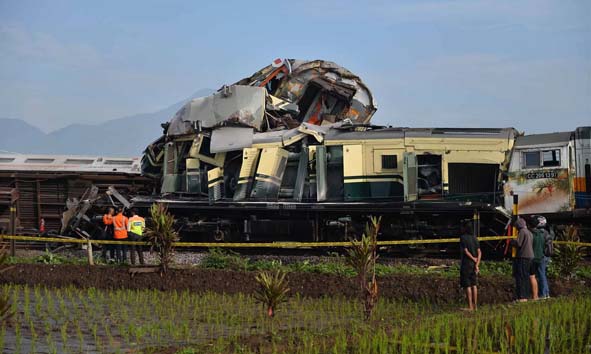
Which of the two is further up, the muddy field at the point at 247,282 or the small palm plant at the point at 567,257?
the small palm plant at the point at 567,257

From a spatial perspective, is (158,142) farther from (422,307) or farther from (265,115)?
(422,307)

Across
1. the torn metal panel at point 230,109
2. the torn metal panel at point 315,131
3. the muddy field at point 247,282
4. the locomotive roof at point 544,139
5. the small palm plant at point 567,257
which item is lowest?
the muddy field at point 247,282

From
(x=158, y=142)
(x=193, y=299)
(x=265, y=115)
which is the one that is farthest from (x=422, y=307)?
(x=158, y=142)

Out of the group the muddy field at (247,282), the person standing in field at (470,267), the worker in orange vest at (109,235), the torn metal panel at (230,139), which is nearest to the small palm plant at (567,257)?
the muddy field at (247,282)

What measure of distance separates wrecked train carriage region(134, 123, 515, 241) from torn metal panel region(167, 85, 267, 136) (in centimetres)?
37

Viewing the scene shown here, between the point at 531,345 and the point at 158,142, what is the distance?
67.3 ft

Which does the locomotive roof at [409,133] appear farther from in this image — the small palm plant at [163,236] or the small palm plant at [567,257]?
the small palm plant at [163,236]

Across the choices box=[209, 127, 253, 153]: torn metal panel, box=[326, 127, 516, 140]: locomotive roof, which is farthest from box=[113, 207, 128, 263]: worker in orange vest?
box=[326, 127, 516, 140]: locomotive roof

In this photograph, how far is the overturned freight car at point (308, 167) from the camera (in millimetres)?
23156

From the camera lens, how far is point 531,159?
22.5 m

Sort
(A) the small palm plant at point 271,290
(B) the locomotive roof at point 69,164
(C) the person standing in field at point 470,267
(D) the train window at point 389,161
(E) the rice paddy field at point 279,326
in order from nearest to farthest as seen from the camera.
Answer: (E) the rice paddy field at point 279,326 < (A) the small palm plant at point 271,290 < (C) the person standing in field at point 470,267 < (D) the train window at point 389,161 < (B) the locomotive roof at point 69,164

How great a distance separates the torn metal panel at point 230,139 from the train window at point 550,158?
892cm

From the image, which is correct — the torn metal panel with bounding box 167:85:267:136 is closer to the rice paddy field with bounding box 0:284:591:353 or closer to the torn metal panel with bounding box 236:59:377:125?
the torn metal panel with bounding box 236:59:377:125

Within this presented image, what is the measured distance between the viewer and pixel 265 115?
1063 inches
